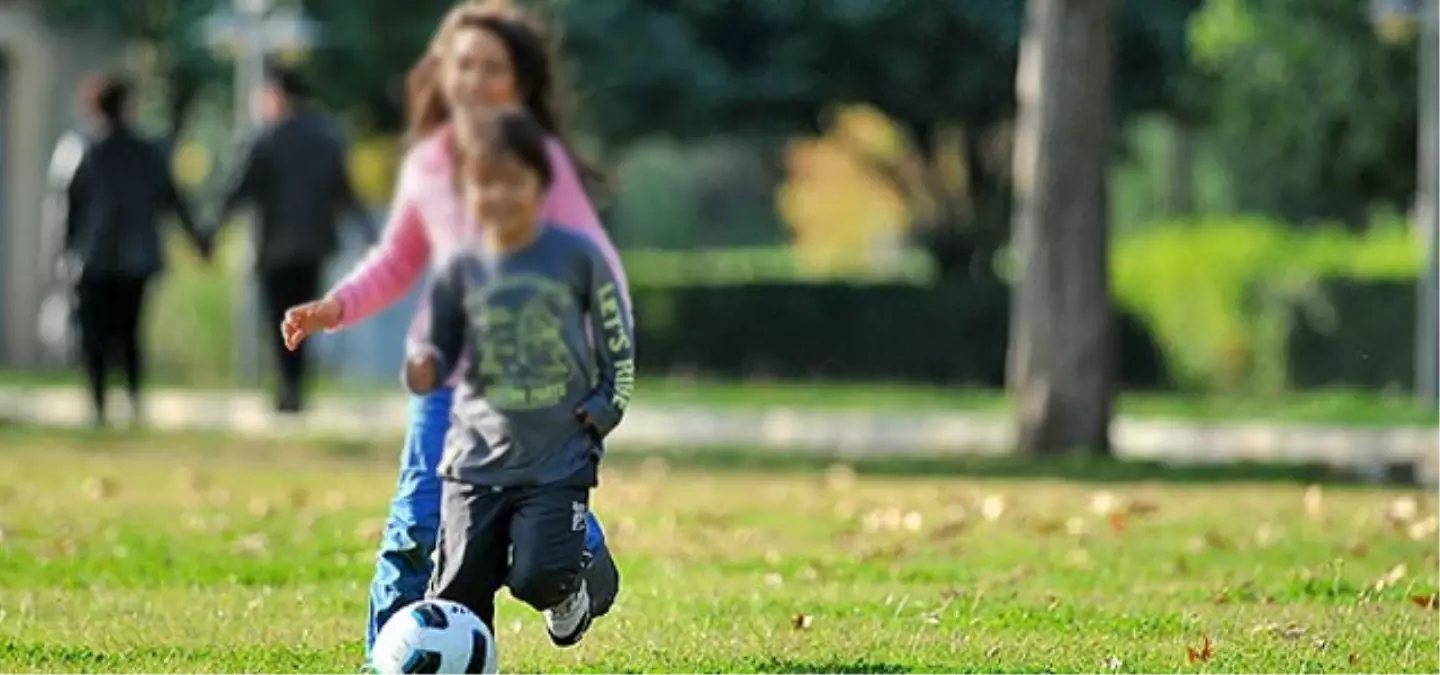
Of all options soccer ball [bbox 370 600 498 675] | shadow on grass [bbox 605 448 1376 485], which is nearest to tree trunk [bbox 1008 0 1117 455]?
shadow on grass [bbox 605 448 1376 485]

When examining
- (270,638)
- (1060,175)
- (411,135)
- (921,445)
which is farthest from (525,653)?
(921,445)

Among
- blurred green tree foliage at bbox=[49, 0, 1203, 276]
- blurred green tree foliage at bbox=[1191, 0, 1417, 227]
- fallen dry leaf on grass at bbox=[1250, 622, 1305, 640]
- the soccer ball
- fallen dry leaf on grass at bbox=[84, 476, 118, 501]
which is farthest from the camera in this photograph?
blurred green tree foliage at bbox=[1191, 0, 1417, 227]

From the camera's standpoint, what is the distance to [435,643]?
7480 mm

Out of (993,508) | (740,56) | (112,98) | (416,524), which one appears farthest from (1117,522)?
(740,56)

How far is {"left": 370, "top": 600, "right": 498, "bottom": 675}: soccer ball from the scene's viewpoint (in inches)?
295

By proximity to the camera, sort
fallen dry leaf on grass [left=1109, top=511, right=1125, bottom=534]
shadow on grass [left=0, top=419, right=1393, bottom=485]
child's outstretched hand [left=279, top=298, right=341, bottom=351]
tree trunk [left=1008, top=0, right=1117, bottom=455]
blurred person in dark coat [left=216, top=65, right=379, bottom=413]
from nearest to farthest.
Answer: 1. child's outstretched hand [left=279, top=298, right=341, bottom=351]
2. fallen dry leaf on grass [left=1109, top=511, right=1125, bottom=534]
3. shadow on grass [left=0, top=419, right=1393, bottom=485]
4. tree trunk [left=1008, top=0, right=1117, bottom=455]
5. blurred person in dark coat [left=216, top=65, right=379, bottom=413]

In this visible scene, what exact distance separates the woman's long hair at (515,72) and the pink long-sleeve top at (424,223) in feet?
0.39

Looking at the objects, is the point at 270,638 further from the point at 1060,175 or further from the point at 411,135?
the point at 1060,175

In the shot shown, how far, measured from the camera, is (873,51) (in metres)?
33.9

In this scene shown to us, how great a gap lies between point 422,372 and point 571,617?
80 cm

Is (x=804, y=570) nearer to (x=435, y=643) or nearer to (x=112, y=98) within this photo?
(x=435, y=643)

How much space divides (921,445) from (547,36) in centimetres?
1335

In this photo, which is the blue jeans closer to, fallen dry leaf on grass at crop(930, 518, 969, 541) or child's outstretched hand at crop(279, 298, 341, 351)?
child's outstretched hand at crop(279, 298, 341, 351)

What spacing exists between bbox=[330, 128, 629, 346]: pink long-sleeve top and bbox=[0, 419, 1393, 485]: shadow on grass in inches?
330
